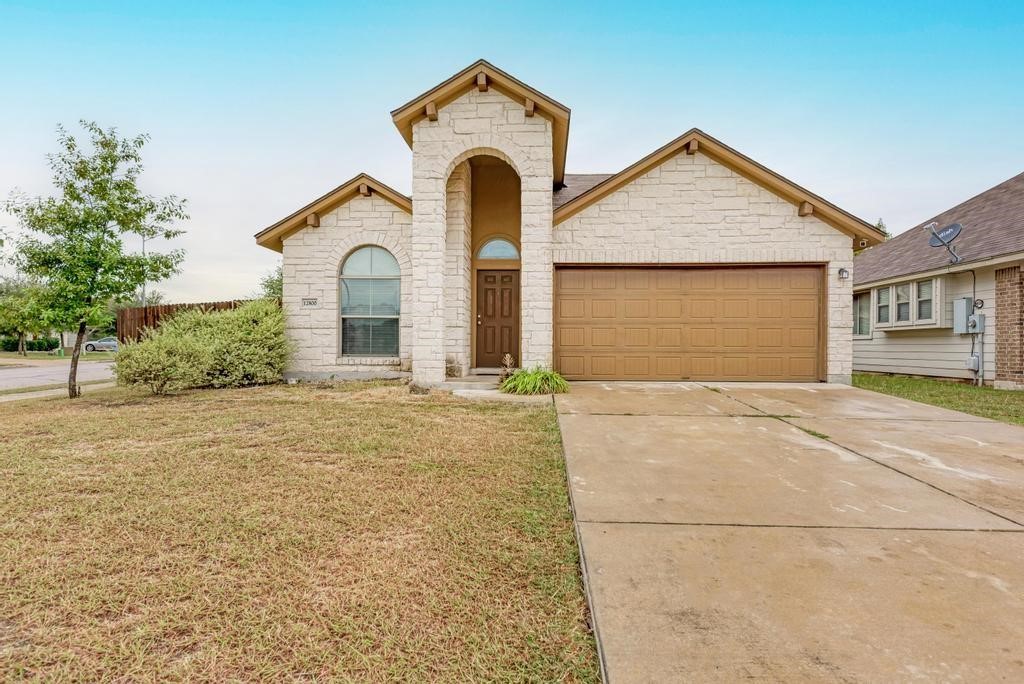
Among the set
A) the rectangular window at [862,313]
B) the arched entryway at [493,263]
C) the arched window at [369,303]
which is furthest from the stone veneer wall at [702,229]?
the rectangular window at [862,313]

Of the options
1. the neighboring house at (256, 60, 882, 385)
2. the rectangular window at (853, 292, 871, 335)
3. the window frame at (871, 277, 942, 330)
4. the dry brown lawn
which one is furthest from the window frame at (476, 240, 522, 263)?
the rectangular window at (853, 292, 871, 335)

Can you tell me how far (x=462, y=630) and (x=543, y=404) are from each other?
490 centimetres

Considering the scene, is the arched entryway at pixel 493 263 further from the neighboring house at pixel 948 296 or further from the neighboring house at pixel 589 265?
the neighboring house at pixel 948 296

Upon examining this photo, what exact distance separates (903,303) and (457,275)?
1232 cm

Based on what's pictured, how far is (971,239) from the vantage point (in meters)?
10.8

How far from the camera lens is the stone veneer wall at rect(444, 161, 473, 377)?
8.90 meters

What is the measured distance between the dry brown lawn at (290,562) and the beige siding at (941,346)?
39.0 feet

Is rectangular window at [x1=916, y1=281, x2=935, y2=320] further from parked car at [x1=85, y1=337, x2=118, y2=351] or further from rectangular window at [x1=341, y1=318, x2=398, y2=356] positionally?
parked car at [x1=85, y1=337, x2=118, y2=351]

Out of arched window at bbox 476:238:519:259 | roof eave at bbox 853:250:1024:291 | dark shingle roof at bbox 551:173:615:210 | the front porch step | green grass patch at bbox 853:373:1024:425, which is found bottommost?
green grass patch at bbox 853:373:1024:425

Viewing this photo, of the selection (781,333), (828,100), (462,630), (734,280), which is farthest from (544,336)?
(828,100)

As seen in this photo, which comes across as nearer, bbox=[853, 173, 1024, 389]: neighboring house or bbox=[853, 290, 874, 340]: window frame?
bbox=[853, 173, 1024, 389]: neighboring house

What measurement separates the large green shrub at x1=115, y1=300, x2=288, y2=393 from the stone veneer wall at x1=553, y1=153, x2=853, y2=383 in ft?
20.5

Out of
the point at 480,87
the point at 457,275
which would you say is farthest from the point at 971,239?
the point at 457,275

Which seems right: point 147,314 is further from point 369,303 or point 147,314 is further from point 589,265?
point 589,265
